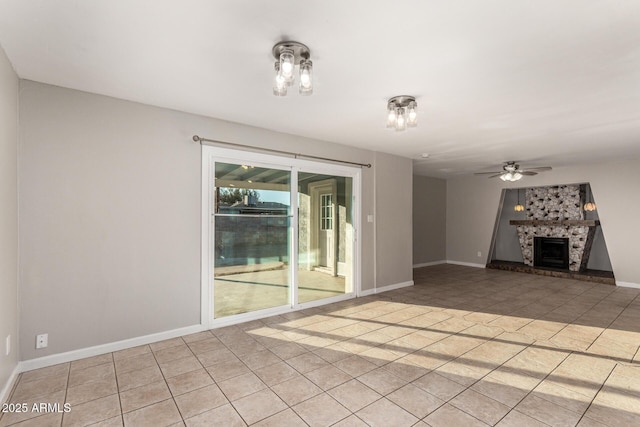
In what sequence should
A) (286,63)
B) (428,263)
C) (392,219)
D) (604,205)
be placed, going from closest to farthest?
(286,63) < (392,219) < (604,205) < (428,263)

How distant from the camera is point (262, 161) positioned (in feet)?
13.0

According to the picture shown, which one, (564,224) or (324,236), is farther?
(564,224)

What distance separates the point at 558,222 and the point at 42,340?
9072 mm

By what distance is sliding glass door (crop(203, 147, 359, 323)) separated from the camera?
368 cm

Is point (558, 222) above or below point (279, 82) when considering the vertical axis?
below

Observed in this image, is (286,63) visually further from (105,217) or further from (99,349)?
(99,349)

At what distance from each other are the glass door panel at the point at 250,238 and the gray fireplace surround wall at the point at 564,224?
6549 millimetres

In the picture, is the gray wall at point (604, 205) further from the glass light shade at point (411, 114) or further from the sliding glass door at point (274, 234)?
the glass light shade at point (411, 114)

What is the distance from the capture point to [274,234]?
4.18m

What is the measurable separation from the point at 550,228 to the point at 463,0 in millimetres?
7551

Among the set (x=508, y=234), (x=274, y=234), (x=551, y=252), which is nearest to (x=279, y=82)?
(x=274, y=234)

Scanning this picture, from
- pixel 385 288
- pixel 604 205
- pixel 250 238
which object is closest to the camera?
pixel 250 238

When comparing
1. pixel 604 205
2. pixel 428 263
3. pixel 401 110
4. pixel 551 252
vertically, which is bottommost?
pixel 428 263

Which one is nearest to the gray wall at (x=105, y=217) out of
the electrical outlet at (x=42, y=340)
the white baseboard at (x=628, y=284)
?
the electrical outlet at (x=42, y=340)
